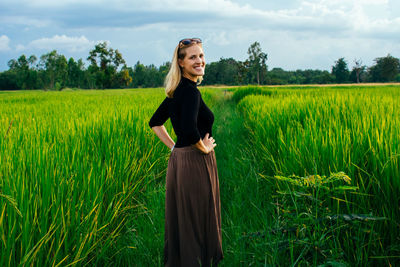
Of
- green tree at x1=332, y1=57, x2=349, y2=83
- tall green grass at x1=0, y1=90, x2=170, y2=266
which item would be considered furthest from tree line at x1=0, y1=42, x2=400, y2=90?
tall green grass at x1=0, y1=90, x2=170, y2=266

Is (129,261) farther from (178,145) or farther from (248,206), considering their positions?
(248,206)

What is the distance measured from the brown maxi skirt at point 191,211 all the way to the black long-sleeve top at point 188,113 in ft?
0.44

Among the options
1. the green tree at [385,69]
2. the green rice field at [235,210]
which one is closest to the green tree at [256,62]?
the green tree at [385,69]

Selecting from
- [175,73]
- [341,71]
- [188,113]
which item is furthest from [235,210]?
[341,71]

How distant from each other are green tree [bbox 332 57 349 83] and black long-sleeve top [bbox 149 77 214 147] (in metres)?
89.6

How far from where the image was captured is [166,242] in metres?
1.81

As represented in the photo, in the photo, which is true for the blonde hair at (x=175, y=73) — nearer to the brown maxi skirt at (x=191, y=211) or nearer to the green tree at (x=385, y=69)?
the brown maxi skirt at (x=191, y=211)

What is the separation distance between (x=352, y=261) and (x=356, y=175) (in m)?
0.53

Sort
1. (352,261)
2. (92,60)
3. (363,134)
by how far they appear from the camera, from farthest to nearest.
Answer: (92,60) < (363,134) < (352,261)

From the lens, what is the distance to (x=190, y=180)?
167 cm

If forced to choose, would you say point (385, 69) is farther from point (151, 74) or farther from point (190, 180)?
point (190, 180)

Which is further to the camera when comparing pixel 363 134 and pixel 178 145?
pixel 363 134

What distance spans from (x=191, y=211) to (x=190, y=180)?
0.19 meters

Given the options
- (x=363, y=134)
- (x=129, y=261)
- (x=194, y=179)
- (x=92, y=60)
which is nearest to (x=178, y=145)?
(x=194, y=179)
